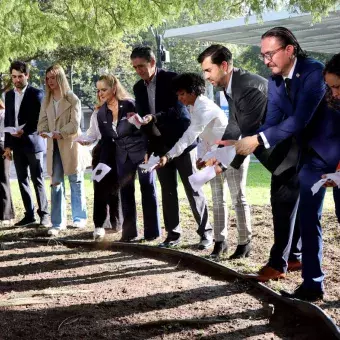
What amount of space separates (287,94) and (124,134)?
323 centimetres

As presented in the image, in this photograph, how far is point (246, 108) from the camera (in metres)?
6.48

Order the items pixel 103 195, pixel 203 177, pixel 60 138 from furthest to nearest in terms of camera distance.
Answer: pixel 60 138 → pixel 103 195 → pixel 203 177

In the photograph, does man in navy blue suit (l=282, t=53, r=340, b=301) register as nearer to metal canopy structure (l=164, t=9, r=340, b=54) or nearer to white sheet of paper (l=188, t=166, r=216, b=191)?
white sheet of paper (l=188, t=166, r=216, b=191)

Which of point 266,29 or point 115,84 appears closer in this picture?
point 115,84

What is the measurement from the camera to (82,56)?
32.4m

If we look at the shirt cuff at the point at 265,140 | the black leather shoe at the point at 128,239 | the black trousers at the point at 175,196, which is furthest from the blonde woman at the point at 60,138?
the shirt cuff at the point at 265,140

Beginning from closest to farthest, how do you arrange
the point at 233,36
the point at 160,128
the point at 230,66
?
1. the point at 230,66
2. the point at 160,128
3. the point at 233,36

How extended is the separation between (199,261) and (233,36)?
12270 millimetres

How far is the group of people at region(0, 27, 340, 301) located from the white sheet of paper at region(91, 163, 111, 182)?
24 cm

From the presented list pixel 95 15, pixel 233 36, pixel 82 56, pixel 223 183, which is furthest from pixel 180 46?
pixel 223 183

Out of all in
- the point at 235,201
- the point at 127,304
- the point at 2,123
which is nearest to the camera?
Answer: the point at 127,304

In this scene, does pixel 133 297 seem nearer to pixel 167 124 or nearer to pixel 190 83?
pixel 190 83

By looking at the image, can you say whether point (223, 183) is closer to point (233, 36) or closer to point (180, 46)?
point (233, 36)

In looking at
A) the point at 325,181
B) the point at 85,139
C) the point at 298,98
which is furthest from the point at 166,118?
the point at 325,181
